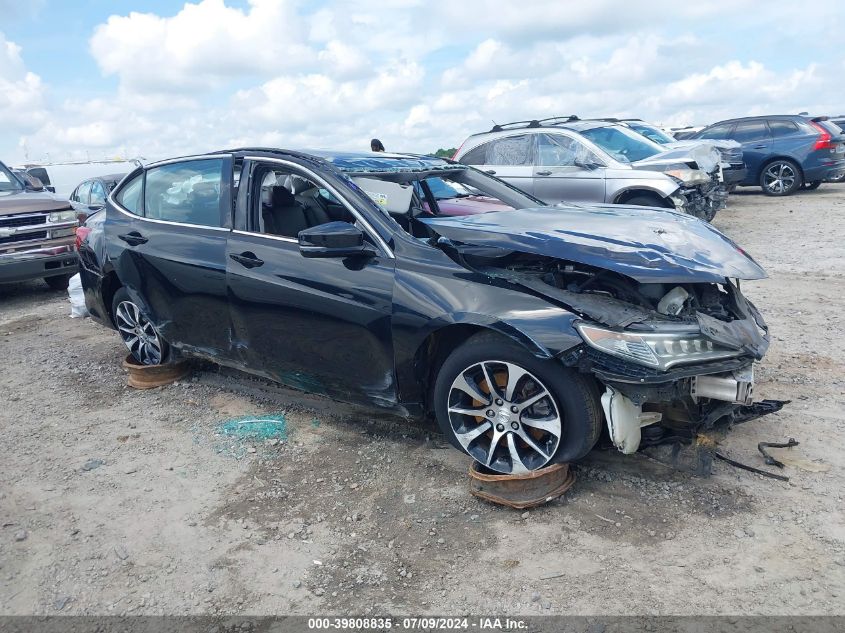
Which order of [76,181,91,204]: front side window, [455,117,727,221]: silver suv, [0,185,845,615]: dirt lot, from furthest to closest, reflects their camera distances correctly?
1. [76,181,91,204]: front side window
2. [455,117,727,221]: silver suv
3. [0,185,845,615]: dirt lot

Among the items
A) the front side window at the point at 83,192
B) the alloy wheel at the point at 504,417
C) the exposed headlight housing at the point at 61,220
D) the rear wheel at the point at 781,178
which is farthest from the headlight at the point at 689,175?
the front side window at the point at 83,192

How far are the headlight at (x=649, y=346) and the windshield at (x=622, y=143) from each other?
711cm

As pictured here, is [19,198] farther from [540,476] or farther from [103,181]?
[540,476]

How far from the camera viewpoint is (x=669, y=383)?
3.11 m

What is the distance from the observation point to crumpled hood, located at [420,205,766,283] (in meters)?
3.33

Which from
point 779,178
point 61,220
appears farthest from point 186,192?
point 779,178

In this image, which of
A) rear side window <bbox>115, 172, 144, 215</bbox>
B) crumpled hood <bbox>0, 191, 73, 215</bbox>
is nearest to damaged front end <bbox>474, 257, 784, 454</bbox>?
rear side window <bbox>115, 172, 144, 215</bbox>

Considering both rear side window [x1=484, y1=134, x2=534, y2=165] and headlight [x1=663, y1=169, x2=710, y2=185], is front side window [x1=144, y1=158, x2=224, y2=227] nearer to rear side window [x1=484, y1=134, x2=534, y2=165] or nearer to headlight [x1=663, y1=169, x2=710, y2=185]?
rear side window [x1=484, y1=134, x2=534, y2=165]

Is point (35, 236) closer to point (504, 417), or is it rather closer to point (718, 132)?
point (504, 417)

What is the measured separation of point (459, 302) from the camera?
345 cm

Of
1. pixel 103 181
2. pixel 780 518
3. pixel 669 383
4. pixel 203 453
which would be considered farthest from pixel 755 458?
pixel 103 181

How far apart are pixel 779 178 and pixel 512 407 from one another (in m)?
14.2

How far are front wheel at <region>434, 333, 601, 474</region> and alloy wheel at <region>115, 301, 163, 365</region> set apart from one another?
2711 millimetres

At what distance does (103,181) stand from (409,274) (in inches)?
366
